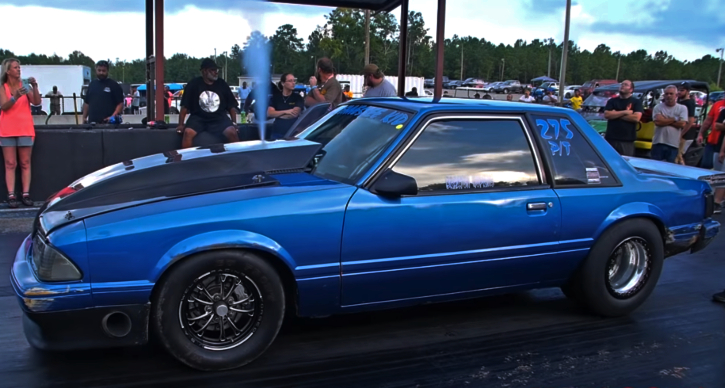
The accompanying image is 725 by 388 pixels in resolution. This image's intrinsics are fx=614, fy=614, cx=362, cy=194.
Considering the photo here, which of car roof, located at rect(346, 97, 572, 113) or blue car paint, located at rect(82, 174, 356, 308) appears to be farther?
car roof, located at rect(346, 97, 572, 113)

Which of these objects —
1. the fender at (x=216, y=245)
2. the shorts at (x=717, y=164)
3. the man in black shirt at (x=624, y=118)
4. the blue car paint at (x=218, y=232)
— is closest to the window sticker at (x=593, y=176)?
the blue car paint at (x=218, y=232)

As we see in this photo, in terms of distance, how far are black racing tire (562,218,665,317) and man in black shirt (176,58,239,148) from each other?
5.13 m

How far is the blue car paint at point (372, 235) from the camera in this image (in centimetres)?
305

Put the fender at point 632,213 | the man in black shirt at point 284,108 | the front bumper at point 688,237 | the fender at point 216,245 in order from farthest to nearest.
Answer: the man in black shirt at point 284,108, the front bumper at point 688,237, the fender at point 632,213, the fender at point 216,245

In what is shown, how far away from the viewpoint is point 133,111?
2677 cm

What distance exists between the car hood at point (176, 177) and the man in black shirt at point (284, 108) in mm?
4272

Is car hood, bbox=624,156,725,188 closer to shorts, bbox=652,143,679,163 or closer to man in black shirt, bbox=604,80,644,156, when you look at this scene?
man in black shirt, bbox=604,80,644,156

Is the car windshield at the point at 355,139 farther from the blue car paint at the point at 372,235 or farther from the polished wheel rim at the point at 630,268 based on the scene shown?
the polished wheel rim at the point at 630,268

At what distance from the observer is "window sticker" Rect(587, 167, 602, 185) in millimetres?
4254

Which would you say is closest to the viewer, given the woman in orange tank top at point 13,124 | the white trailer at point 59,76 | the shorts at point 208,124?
the woman in orange tank top at point 13,124

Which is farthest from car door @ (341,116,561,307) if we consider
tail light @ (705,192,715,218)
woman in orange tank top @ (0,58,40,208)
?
woman in orange tank top @ (0,58,40,208)

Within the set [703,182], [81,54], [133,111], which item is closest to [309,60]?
[133,111]

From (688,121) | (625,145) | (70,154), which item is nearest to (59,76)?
(70,154)

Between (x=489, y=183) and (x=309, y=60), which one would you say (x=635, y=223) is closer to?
(x=489, y=183)
